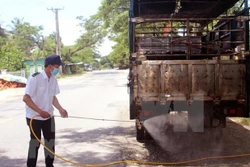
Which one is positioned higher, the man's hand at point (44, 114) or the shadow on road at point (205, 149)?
the man's hand at point (44, 114)

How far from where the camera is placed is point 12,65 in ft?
119

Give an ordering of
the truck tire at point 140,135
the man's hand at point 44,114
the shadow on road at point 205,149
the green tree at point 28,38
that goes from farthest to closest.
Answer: the green tree at point 28,38 → the truck tire at point 140,135 → the shadow on road at point 205,149 → the man's hand at point 44,114

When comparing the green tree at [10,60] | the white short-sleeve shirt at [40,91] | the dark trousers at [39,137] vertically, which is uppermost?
the green tree at [10,60]

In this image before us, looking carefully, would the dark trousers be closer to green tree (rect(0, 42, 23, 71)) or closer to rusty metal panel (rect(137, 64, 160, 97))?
rusty metal panel (rect(137, 64, 160, 97))

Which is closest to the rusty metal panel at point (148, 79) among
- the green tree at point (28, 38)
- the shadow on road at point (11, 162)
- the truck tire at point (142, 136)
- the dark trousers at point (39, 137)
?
the truck tire at point (142, 136)

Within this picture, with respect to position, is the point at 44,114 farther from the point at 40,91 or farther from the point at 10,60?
the point at 10,60

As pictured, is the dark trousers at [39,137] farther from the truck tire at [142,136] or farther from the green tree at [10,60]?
the green tree at [10,60]

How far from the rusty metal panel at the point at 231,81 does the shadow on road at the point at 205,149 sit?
3.43 ft

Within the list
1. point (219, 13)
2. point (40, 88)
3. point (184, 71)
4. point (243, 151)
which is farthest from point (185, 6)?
point (40, 88)

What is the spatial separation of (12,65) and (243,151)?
3447cm

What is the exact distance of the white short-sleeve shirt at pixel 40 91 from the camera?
3924 millimetres

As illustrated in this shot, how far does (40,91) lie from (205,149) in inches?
132

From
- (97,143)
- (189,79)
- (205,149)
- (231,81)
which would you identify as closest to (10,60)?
(97,143)

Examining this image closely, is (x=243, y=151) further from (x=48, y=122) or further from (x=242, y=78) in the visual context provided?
(x=48, y=122)
